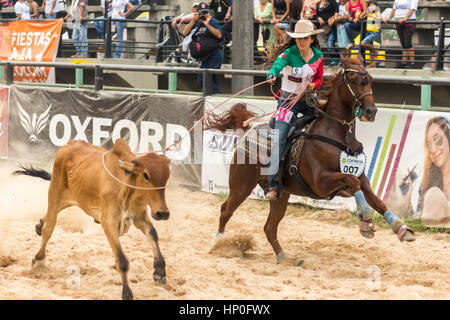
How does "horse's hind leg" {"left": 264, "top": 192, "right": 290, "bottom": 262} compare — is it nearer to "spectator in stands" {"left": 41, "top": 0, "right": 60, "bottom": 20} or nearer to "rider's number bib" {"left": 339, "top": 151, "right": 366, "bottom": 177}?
"rider's number bib" {"left": 339, "top": 151, "right": 366, "bottom": 177}

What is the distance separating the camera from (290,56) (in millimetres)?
8047

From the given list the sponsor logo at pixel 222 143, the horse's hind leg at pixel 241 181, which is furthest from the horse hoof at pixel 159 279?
the sponsor logo at pixel 222 143

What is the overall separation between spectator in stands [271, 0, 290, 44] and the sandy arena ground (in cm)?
406

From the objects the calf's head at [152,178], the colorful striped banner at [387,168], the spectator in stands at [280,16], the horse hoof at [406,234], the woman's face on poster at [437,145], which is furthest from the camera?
the spectator in stands at [280,16]

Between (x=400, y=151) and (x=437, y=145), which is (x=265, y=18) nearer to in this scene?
(x=400, y=151)

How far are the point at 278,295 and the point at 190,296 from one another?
0.82 meters

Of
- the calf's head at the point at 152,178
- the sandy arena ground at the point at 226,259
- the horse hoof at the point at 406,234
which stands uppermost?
the calf's head at the point at 152,178

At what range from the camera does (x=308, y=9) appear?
46.0ft

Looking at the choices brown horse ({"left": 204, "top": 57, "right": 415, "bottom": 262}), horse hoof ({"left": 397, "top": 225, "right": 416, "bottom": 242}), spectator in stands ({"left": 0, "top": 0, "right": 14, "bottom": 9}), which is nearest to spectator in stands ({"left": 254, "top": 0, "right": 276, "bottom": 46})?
brown horse ({"left": 204, "top": 57, "right": 415, "bottom": 262})

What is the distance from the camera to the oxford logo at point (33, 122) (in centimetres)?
1413

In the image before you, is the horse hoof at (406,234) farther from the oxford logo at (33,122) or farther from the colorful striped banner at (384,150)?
the oxford logo at (33,122)

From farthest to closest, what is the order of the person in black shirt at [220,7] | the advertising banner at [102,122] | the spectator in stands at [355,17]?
1. the person in black shirt at [220,7]
2. the spectator in stands at [355,17]
3. the advertising banner at [102,122]

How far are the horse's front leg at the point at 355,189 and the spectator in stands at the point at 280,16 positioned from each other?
6469 millimetres

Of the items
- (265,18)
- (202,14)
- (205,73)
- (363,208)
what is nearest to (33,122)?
(202,14)
